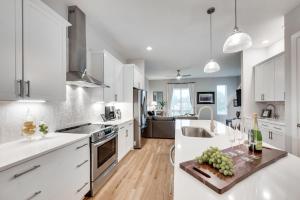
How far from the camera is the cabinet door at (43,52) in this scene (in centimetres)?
145

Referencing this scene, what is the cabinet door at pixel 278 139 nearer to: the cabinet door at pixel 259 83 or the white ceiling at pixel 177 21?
the cabinet door at pixel 259 83

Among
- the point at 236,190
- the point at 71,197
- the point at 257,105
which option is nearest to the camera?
the point at 236,190

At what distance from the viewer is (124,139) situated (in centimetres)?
345

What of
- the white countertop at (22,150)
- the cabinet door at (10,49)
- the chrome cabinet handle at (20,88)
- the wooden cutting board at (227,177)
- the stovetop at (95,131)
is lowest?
the stovetop at (95,131)

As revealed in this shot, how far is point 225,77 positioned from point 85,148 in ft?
28.3

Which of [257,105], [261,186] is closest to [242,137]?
[261,186]

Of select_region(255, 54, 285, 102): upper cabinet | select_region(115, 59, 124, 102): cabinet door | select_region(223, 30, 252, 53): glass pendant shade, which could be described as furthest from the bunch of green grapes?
select_region(255, 54, 285, 102): upper cabinet

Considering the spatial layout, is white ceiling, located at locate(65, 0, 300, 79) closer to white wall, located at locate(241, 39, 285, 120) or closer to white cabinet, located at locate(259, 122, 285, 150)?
white wall, located at locate(241, 39, 285, 120)

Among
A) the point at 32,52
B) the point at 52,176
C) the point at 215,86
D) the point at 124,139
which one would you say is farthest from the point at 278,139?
the point at 215,86

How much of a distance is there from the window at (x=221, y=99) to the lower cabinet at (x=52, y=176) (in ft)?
27.0

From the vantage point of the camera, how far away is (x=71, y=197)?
170cm

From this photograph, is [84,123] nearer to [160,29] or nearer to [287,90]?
[160,29]

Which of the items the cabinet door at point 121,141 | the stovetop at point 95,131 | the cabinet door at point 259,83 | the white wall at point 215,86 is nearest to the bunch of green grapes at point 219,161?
the stovetop at point 95,131

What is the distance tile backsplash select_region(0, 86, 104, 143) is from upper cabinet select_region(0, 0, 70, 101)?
0.33 meters
